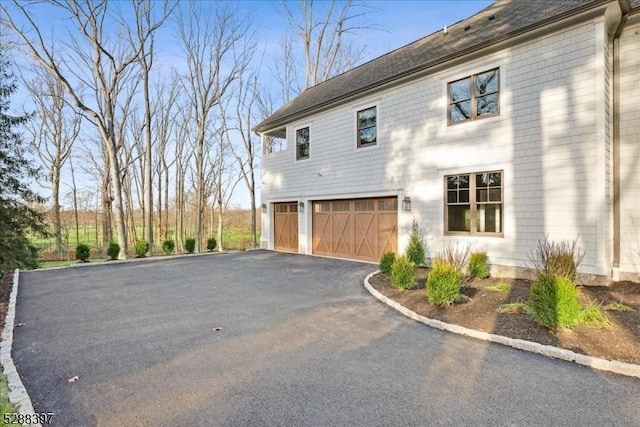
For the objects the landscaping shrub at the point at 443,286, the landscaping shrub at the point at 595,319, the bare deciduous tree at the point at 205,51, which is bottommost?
the landscaping shrub at the point at 595,319

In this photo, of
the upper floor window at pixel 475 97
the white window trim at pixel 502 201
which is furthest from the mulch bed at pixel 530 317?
the upper floor window at pixel 475 97

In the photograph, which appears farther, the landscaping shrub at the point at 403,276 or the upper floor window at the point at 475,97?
the upper floor window at the point at 475,97

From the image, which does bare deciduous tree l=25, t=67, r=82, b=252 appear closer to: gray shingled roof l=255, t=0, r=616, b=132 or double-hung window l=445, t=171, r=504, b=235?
gray shingled roof l=255, t=0, r=616, b=132

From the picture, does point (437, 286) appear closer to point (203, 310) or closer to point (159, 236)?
point (203, 310)

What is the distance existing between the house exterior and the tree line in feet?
31.5

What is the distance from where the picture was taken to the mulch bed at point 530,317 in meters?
3.93

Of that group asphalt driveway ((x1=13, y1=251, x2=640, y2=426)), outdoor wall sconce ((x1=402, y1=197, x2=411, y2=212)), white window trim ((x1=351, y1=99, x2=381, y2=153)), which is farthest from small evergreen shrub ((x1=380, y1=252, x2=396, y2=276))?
white window trim ((x1=351, y1=99, x2=381, y2=153))

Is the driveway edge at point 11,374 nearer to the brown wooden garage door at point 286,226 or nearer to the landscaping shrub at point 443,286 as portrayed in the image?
the landscaping shrub at point 443,286

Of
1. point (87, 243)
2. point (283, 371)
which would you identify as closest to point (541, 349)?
point (283, 371)

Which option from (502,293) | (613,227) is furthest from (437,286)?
(613,227)

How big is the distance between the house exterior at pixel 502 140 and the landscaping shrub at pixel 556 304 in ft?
10.0

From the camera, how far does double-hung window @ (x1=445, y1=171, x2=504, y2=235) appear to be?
8.05 metres

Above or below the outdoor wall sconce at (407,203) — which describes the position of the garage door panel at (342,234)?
below

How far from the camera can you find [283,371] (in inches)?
140
